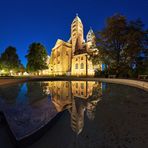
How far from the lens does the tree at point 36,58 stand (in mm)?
48594

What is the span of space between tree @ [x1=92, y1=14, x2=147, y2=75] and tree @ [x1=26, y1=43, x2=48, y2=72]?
78.1 feet

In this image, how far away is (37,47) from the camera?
163 feet

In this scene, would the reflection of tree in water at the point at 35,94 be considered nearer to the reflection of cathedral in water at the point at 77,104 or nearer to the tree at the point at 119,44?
the reflection of cathedral in water at the point at 77,104

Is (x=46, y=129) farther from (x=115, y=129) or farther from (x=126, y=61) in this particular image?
(x=126, y=61)

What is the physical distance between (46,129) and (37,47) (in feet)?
158

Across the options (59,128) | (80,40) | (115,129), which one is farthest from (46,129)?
(80,40)

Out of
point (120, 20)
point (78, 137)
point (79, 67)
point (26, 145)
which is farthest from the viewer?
point (79, 67)

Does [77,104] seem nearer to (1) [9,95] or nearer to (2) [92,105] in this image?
(2) [92,105]

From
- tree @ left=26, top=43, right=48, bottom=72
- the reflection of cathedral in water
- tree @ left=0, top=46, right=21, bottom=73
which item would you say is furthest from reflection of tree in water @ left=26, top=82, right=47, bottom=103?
tree @ left=0, top=46, right=21, bottom=73

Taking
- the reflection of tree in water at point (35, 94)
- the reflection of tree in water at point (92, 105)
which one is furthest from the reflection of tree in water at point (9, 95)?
the reflection of tree in water at point (92, 105)

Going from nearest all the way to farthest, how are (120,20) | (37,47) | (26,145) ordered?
(26,145) < (120,20) < (37,47)

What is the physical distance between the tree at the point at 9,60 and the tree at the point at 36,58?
17.6 feet

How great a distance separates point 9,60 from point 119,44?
125ft

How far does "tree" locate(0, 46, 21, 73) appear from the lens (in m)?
49.6
